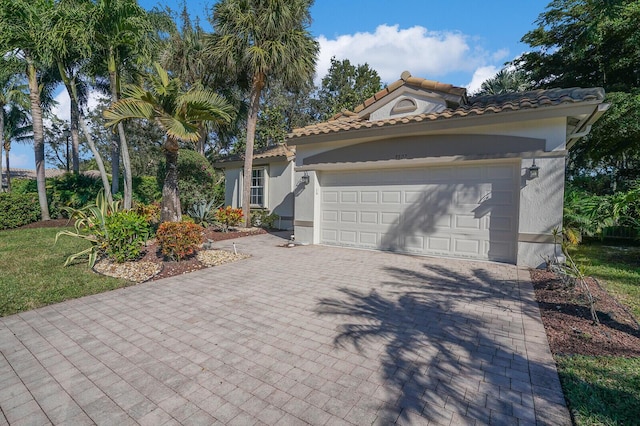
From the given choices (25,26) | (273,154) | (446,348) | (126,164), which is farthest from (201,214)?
(446,348)

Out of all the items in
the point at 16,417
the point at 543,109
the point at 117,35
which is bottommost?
the point at 16,417

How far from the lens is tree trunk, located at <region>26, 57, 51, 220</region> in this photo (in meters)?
12.6

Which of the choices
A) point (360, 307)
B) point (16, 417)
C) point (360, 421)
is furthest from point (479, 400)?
point (16, 417)

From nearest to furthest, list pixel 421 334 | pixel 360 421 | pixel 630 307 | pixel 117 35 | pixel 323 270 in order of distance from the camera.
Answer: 1. pixel 360 421
2. pixel 421 334
3. pixel 630 307
4. pixel 323 270
5. pixel 117 35

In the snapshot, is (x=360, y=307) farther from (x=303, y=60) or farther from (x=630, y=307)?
(x=303, y=60)

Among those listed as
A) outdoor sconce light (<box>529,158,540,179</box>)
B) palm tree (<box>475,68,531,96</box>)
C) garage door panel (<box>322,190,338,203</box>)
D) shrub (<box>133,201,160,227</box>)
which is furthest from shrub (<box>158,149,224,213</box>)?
palm tree (<box>475,68,531,96</box>)

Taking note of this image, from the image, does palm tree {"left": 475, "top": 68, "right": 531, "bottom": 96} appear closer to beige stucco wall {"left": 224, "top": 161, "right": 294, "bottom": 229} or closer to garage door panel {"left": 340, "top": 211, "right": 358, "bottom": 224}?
beige stucco wall {"left": 224, "top": 161, "right": 294, "bottom": 229}

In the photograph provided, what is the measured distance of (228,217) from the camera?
11.6 meters

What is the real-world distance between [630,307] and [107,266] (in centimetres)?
950

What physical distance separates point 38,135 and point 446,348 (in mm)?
17178

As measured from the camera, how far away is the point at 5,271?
6.35m

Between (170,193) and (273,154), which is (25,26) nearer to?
(170,193)

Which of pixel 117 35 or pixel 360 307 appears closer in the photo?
pixel 360 307

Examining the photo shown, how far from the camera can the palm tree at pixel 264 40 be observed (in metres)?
11.5
